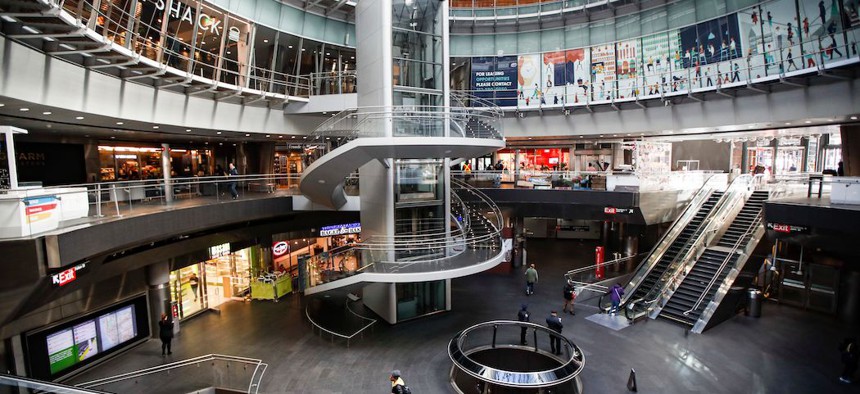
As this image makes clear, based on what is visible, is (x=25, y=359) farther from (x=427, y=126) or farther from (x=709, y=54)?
(x=709, y=54)

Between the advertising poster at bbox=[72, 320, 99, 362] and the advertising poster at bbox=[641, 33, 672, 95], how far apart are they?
81.8ft

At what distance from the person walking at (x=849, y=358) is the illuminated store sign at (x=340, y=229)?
60.2 feet

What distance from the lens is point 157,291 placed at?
15.0 metres

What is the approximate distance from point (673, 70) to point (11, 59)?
24.5m

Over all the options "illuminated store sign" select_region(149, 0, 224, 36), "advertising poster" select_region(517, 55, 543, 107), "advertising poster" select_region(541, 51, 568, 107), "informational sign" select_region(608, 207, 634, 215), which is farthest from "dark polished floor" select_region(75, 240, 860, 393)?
"advertising poster" select_region(541, 51, 568, 107)

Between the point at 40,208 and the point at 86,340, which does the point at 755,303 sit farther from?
the point at 86,340

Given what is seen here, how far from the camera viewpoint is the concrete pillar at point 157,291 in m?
14.8

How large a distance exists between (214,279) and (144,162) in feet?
31.3

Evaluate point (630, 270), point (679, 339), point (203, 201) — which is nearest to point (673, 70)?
point (630, 270)

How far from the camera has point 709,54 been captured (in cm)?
1945

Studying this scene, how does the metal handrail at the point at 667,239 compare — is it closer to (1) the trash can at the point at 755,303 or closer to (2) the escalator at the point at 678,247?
(2) the escalator at the point at 678,247

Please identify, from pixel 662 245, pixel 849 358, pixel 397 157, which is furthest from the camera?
pixel 662 245

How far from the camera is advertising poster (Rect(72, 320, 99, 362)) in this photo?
41.5 ft

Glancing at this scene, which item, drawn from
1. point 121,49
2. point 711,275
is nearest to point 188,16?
point 121,49
